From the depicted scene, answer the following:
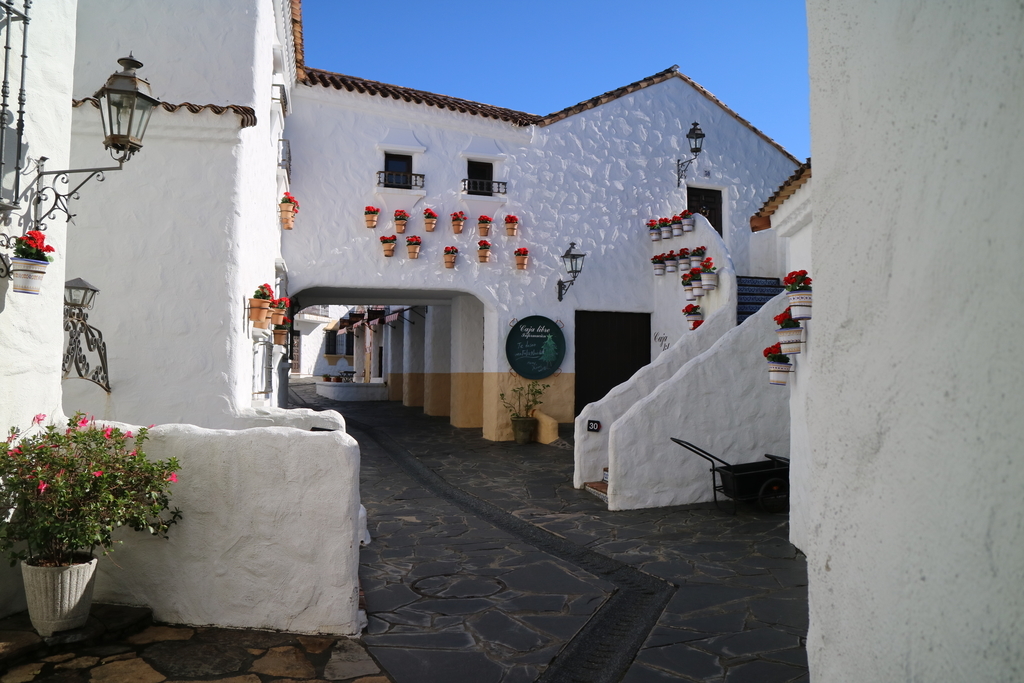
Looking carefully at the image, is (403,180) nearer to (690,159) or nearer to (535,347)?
(535,347)

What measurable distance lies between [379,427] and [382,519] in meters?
8.17

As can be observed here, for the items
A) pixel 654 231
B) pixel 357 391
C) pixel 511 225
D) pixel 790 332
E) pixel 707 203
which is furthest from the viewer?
pixel 357 391

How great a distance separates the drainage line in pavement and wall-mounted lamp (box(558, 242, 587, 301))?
20.3 feet

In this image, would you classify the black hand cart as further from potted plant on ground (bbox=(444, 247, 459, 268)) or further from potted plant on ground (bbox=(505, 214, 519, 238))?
potted plant on ground (bbox=(505, 214, 519, 238))

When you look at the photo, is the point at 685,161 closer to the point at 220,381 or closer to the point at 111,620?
the point at 220,381

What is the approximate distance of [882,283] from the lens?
5.63 ft

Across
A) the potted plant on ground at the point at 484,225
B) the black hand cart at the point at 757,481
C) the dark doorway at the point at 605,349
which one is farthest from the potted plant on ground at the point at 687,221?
the black hand cart at the point at 757,481

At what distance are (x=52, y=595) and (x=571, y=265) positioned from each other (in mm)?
10412

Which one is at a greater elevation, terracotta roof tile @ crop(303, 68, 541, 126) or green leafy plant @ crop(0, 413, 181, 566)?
terracotta roof tile @ crop(303, 68, 541, 126)

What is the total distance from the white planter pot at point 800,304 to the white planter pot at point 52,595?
16.8 ft

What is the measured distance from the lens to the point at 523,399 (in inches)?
513

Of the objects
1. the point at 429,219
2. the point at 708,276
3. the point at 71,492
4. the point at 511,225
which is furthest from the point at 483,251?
the point at 71,492

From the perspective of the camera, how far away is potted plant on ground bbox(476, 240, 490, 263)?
12.4 m

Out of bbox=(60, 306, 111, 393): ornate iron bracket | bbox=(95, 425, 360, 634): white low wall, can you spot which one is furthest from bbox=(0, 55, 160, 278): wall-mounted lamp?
bbox=(95, 425, 360, 634): white low wall
